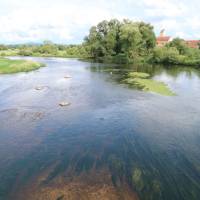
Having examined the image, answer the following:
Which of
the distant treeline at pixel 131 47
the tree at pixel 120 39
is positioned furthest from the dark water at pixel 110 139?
the tree at pixel 120 39

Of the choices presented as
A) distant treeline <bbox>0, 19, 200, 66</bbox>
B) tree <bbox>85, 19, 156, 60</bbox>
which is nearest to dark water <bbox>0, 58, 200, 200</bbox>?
distant treeline <bbox>0, 19, 200, 66</bbox>

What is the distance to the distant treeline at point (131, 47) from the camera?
75938 mm

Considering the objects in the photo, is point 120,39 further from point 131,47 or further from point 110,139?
point 110,139

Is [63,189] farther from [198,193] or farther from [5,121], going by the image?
[5,121]

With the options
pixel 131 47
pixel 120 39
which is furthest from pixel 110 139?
pixel 120 39

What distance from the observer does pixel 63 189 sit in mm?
12164

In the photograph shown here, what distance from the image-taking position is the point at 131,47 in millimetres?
88625

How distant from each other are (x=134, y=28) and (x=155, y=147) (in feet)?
242

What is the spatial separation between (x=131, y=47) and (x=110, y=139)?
74937 millimetres

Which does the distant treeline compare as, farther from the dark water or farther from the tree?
the dark water

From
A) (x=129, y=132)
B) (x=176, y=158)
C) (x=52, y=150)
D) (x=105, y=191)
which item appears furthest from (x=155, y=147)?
(x=52, y=150)

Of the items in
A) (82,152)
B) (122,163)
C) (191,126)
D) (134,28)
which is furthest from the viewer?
(134,28)

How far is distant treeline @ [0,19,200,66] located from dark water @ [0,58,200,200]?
48.2 metres

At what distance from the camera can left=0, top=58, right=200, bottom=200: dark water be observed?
13.3 m
